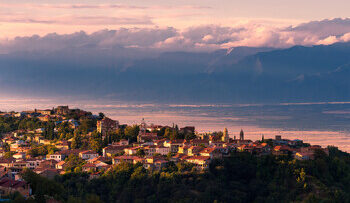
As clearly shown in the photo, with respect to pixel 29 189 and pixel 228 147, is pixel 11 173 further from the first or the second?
pixel 228 147

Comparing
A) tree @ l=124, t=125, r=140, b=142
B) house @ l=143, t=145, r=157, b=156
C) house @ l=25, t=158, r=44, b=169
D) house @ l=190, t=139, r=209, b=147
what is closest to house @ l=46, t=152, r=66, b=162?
house @ l=25, t=158, r=44, b=169

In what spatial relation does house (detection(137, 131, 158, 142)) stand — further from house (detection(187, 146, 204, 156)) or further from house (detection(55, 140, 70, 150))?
house (detection(187, 146, 204, 156))

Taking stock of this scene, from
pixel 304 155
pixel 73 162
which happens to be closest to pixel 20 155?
pixel 73 162

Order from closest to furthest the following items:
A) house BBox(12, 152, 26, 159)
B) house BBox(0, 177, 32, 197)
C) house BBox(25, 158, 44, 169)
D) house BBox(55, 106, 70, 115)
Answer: house BBox(0, 177, 32, 197), house BBox(25, 158, 44, 169), house BBox(12, 152, 26, 159), house BBox(55, 106, 70, 115)

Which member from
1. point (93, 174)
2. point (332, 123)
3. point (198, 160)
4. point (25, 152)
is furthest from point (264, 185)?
point (332, 123)

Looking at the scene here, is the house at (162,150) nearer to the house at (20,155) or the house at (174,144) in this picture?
the house at (174,144)

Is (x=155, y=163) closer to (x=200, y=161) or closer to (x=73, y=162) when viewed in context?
(x=200, y=161)

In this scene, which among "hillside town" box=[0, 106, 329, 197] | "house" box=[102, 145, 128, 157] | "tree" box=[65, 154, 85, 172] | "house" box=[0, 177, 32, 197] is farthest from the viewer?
"house" box=[102, 145, 128, 157]

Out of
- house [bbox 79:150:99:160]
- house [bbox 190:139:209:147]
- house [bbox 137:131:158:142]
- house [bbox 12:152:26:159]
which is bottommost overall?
house [bbox 12:152:26:159]
